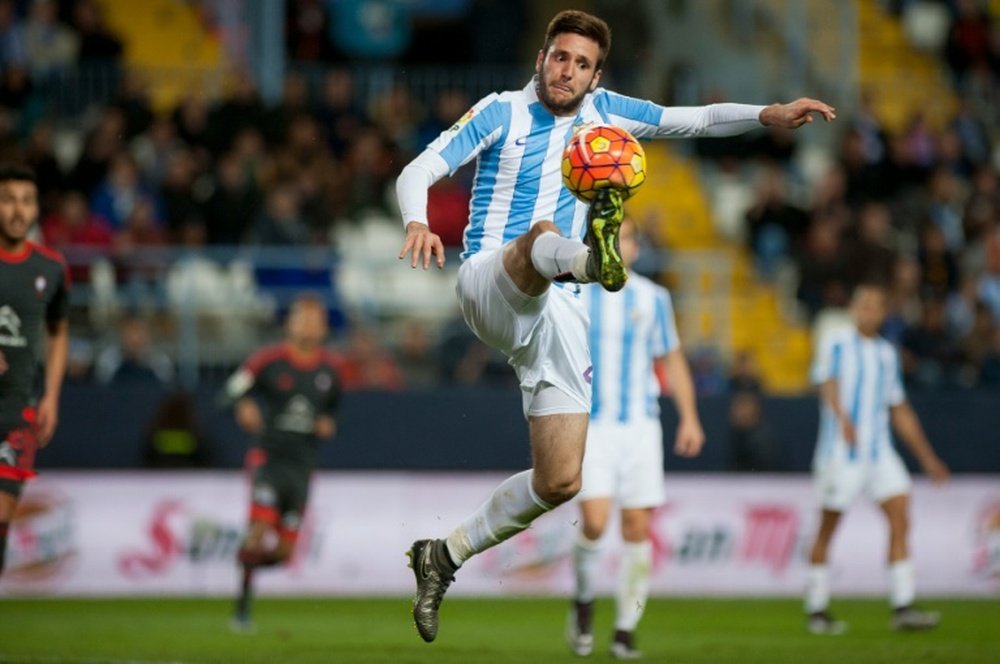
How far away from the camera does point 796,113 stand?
7527 mm

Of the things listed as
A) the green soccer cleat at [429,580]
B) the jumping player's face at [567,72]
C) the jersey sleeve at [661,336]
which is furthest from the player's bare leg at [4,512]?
the jersey sleeve at [661,336]

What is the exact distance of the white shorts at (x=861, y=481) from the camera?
11.8 meters

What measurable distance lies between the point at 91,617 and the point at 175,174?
5.16m

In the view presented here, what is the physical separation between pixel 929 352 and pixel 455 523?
189 inches

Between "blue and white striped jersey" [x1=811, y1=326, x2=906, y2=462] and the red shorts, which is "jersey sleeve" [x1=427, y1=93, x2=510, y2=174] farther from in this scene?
"blue and white striped jersey" [x1=811, y1=326, x2=906, y2=462]

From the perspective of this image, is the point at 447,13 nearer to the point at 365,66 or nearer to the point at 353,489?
the point at 365,66

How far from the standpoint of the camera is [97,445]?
1576 centimetres

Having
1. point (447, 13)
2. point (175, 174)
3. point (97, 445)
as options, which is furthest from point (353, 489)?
point (447, 13)

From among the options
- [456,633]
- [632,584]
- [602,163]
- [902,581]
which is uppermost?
[602,163]

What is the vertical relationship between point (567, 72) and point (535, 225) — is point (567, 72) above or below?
above

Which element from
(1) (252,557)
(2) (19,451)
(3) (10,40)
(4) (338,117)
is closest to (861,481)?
(1) (252,557)

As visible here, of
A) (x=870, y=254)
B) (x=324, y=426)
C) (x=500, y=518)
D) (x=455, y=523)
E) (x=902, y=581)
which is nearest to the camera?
(x=500, y=518)

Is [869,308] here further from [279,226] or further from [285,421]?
[279,226]

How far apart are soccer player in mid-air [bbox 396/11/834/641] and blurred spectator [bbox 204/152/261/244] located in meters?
8.86
